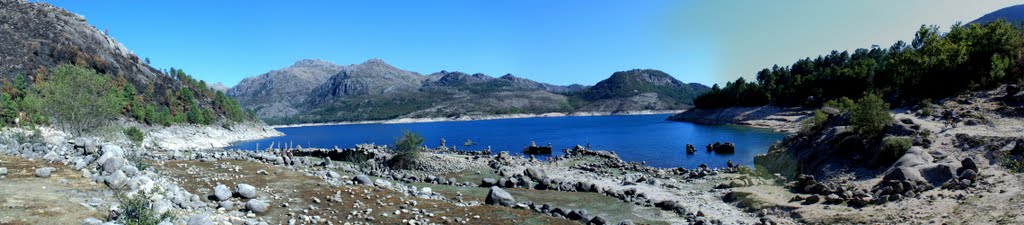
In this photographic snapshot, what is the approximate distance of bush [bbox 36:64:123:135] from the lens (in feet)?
130

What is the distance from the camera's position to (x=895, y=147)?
2989cm

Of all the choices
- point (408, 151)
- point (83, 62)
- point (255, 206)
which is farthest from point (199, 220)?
point (83, 62)

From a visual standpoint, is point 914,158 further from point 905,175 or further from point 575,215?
point 575,215

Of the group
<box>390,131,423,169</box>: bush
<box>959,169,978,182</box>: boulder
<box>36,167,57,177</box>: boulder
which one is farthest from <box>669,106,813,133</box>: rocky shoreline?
<box>36,167,57,177</box>: boulder

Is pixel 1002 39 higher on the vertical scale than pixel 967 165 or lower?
higher

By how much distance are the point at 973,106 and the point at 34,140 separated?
64210mm

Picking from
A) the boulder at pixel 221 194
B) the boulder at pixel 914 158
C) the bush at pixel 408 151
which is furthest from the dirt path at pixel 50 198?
the boulder at pixel 914 158

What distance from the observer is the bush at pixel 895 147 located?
1170 inches

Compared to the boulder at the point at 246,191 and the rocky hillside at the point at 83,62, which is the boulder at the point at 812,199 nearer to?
the boulder at the point at 246,191

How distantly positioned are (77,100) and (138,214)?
3731cm

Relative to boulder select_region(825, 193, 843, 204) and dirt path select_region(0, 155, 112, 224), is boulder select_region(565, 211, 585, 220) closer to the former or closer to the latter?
boulder select_region(825, 193, 843, 204)

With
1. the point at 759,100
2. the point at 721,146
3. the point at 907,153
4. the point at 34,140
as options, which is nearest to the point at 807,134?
the point at 907,153

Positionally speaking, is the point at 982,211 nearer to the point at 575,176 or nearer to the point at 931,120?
the point at 931,120

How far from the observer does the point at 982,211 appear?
66.0 ft
